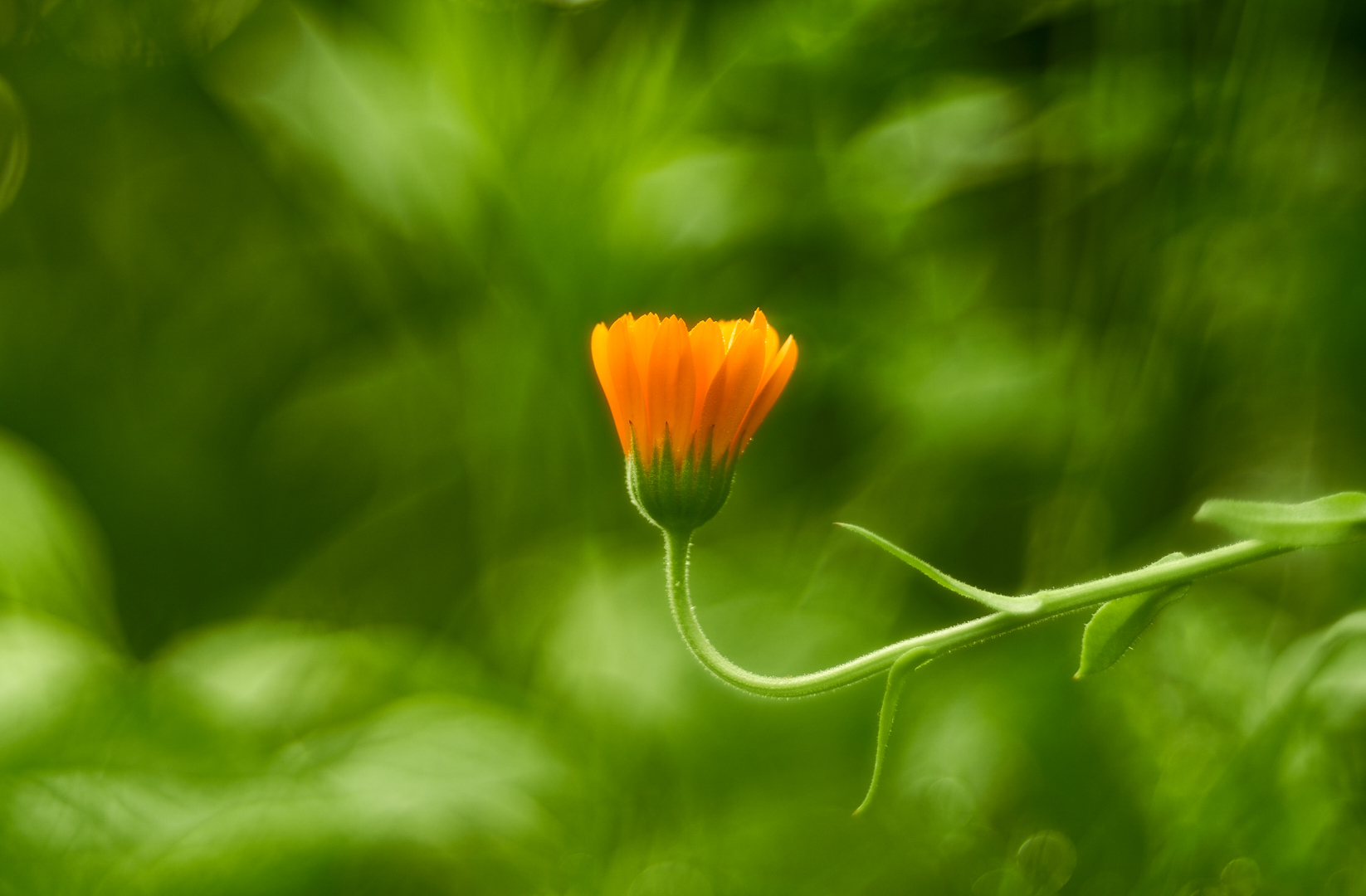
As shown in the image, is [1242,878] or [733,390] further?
[1242,878]

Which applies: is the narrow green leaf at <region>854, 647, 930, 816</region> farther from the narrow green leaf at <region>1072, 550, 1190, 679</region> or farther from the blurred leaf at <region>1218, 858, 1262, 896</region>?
the blurred leaf at <region>1218, 858, 1262, 896</region>

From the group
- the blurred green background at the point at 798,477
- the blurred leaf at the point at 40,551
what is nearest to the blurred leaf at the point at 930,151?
the blurred green background at the point at 798,477

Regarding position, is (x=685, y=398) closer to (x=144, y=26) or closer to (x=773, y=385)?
(x=773, y=385)

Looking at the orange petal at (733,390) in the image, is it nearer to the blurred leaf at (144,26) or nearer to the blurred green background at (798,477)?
the blurred green background at (798,477)

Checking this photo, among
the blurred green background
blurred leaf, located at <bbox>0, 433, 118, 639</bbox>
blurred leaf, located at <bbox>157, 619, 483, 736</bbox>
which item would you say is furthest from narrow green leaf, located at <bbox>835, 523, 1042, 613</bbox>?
blurred leaf, located at <bbox>0, 433, 118, 639</bbox>

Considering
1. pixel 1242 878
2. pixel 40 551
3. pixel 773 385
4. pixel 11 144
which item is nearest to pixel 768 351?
pixel 773 385
